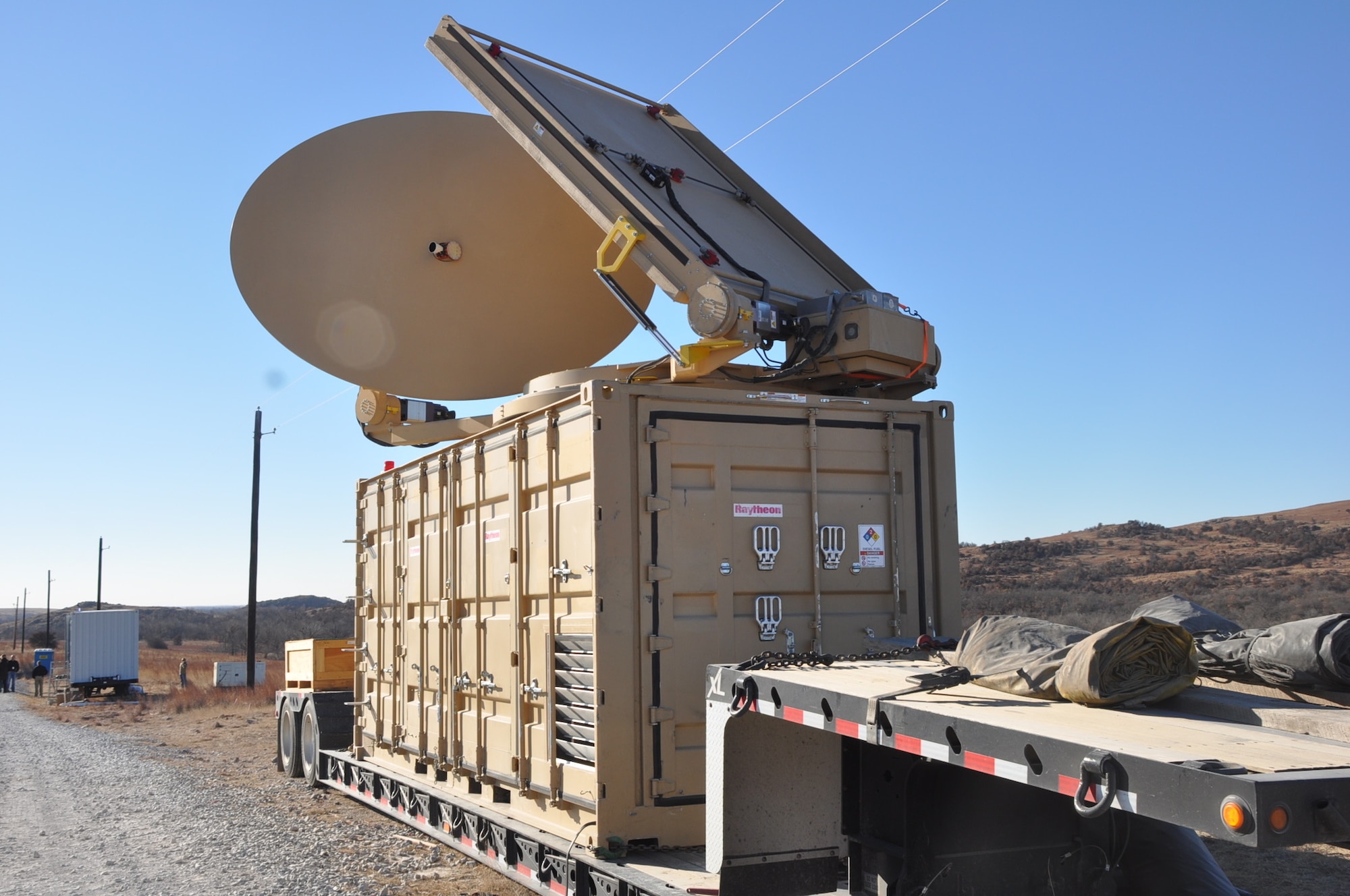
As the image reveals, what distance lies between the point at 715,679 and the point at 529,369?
19.5ft

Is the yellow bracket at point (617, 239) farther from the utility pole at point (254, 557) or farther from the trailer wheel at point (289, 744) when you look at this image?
the utility pole at point (254, 557)

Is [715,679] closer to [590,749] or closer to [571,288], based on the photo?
[590,749]

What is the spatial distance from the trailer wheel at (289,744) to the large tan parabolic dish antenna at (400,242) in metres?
5.38

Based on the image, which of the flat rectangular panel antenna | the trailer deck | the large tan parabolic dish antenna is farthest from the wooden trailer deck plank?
the large tan parabolic dish antenna

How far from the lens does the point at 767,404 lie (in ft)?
20.8

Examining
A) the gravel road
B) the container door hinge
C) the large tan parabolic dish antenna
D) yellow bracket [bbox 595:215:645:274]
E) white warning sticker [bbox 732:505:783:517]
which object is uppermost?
the large tan parabolic dish antenna

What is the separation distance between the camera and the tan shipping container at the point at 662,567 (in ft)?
19.2

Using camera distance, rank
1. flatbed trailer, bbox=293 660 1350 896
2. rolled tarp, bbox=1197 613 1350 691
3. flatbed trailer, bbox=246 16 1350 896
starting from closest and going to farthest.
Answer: flatbed trailer, bbox=293 660 1350 896, rolled tarp, bbox=1197 613 1350 691, flatbed trailer, bbox=246 16 1350 896

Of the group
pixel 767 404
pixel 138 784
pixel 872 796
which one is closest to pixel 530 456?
pixel 767 404

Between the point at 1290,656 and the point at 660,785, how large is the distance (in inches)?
126

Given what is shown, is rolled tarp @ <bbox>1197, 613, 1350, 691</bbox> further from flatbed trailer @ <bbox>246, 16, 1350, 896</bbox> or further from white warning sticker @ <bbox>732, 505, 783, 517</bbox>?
white warning sticker @ <bbox>732, 505, 783, 517</bbox>

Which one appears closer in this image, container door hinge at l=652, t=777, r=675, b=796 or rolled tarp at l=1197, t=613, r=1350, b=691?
rolled tarp at l=1197, t=613, r=1350, b=691

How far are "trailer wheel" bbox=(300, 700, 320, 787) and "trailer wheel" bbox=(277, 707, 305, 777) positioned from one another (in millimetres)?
163

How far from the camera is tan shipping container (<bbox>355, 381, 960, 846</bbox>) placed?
5.86 meters
